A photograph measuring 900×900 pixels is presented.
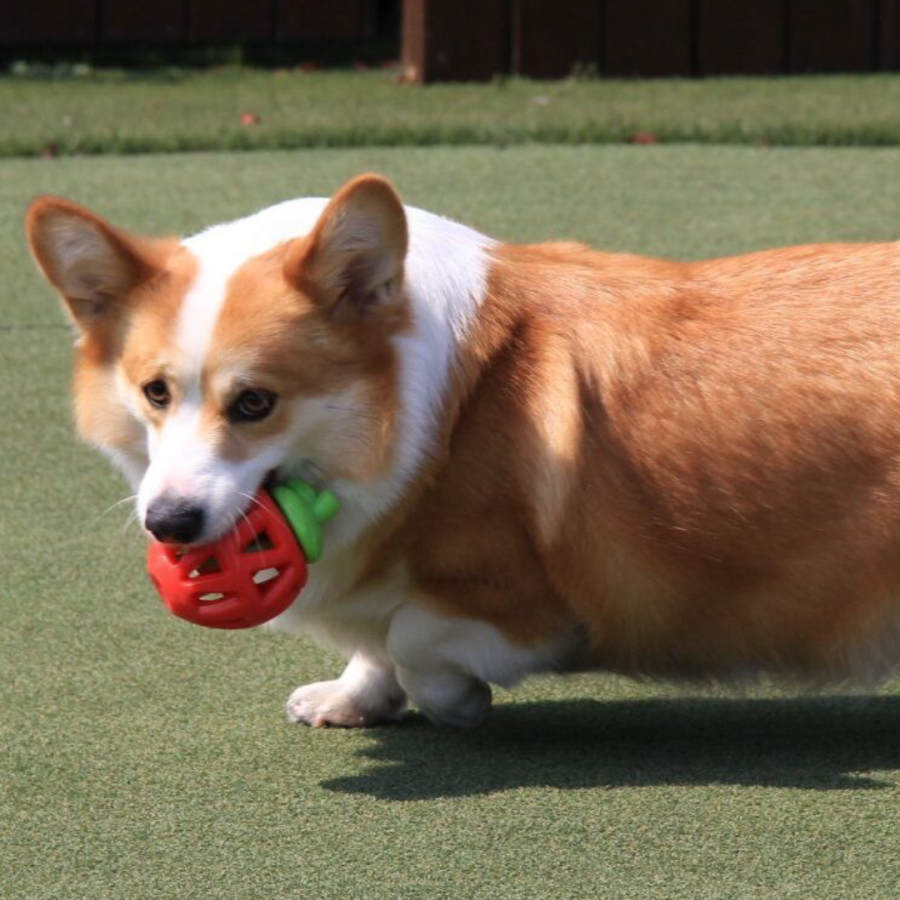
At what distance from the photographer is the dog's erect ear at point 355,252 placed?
298 centimetres

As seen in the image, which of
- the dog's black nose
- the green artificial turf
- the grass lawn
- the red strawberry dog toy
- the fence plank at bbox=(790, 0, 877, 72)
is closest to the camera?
the grass lawn

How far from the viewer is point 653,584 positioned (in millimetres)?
3189

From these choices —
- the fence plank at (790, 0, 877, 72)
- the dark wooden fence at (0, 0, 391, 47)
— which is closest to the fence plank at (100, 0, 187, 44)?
the dark wooden fence at (0, 0, 391, 47)

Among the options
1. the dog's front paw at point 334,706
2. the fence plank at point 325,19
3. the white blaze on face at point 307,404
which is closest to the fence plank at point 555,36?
the fence plank at point 325,19

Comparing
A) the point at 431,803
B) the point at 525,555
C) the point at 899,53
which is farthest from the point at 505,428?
the point at 899,53

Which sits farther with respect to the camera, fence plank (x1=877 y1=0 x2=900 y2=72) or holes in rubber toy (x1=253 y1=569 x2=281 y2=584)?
fence plank (x1=877 y1=0 x2=900 y2=72)

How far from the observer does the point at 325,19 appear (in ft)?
38.3

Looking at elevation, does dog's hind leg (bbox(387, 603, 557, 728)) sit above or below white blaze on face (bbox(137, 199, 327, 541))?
below

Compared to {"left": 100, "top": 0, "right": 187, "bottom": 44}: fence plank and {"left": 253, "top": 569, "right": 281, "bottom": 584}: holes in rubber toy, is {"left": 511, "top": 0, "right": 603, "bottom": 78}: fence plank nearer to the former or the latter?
{"left": 100, "top": 0, "right": 187, "bottom": 44}: fence plank

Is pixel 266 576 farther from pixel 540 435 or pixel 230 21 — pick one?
pixel 230 21

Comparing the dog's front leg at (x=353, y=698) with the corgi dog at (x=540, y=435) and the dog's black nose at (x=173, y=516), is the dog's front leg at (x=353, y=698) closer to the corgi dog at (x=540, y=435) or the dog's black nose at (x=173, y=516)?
the corgi dog at (x=540, y=435)

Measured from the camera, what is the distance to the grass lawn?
8.97 ft

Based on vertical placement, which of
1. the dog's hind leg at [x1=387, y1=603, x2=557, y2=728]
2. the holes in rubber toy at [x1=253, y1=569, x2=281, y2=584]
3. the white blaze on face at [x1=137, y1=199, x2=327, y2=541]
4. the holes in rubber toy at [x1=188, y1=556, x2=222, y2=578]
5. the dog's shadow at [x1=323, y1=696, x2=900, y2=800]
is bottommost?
the dog's shadow at [x1=323, y1=696, x2=900, y2=800]

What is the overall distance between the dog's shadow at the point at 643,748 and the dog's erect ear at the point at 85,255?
0.85 metres
